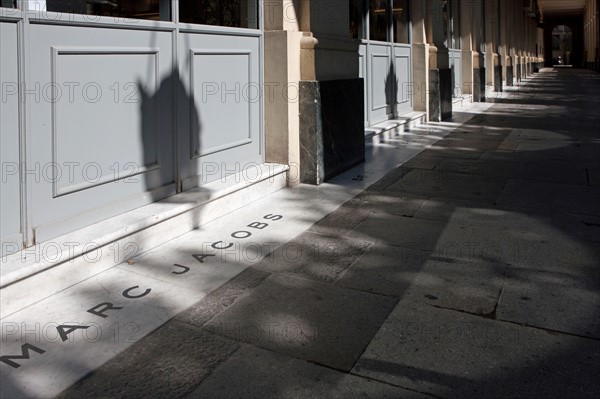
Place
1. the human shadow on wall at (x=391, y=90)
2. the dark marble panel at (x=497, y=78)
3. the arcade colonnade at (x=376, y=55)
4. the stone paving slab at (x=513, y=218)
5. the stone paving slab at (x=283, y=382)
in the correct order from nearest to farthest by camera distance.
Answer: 1. the stone paving slab at (x=283, y=382)
2. the stone paving slab at (x=513, y=218)
3. the arcade colonnade at (x=376, y=55)
4. the human shadow on wall at (x=391, y=90)
5. the dark marble panel at (x=497, y=78)

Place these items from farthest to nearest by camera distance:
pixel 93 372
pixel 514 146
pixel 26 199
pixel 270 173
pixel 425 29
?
pixel 425 29
pixel 514 146
pixel 270 173
pixel 26 199
pixel 93 372

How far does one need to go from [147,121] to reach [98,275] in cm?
135

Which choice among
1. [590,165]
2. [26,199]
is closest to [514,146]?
[590,165]

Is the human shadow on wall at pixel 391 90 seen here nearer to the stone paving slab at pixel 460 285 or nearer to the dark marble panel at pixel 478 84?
the stone paving slab at pixel 460 285

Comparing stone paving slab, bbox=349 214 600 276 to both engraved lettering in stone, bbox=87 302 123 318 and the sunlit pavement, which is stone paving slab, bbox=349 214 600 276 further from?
engraved lettering in stone, bbox=87 302 123 318

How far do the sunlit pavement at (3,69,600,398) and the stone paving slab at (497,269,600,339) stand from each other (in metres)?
0.01

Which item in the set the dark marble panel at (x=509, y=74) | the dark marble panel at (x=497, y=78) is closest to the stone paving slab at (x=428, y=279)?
the dark marble panel at (x=497, y=78)

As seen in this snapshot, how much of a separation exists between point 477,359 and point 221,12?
402 cm

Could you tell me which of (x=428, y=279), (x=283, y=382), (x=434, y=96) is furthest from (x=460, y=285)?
(x=434, y=96)

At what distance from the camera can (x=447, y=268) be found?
3863 mm

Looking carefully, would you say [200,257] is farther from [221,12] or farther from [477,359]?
[221,12]

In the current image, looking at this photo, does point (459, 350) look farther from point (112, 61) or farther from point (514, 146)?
point (514, 146)

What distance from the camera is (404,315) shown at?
124 inches

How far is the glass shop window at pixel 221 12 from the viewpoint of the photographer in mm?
4980
